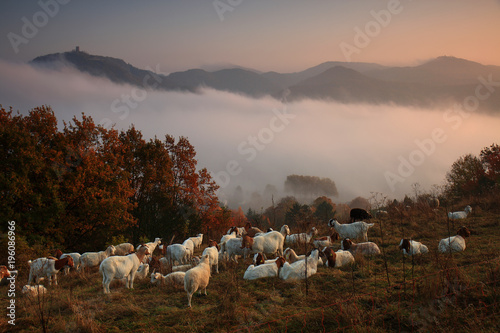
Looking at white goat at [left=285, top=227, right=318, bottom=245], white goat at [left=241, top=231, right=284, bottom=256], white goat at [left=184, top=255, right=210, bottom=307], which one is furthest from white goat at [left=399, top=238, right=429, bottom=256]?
white goat at [left=184, top=255, right=210, bottom=307]

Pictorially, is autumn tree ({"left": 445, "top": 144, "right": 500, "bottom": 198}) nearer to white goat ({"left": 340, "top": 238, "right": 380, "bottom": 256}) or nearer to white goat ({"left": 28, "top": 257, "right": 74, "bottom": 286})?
white goat ({"left": 340, "top": 238, "right": 380, "bottom": 256})

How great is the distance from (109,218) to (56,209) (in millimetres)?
3857

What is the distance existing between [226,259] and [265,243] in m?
2.03

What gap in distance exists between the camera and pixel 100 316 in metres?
8.58

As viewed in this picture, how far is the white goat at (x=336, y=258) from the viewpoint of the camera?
12.3 metres

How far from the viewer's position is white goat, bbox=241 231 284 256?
14133mm

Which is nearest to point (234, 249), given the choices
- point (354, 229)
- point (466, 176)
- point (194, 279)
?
point (194, 279)

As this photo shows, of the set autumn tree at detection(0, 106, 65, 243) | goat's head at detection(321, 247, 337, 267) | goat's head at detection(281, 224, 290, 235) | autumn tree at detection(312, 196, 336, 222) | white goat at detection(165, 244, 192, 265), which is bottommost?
autumn tree at detection(312, 196, 336, 222)

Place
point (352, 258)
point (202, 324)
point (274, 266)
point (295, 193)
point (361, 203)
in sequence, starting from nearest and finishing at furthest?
point (202, 324), point (274, 266), point (352, 258), point (361, 203), point (295, 193)

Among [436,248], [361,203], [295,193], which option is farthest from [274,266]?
[295,193]

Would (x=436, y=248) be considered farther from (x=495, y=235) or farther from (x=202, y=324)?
(x=202, y=324)

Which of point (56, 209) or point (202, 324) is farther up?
point (56, 209)

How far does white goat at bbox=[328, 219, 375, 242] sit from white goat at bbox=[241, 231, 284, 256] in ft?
11.5

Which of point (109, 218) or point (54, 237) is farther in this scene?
point (109, 218)
